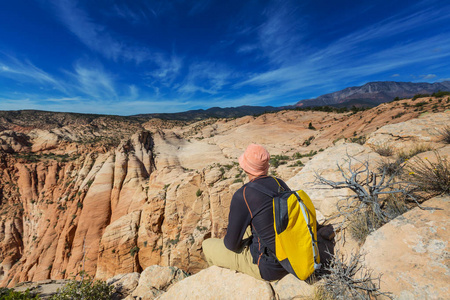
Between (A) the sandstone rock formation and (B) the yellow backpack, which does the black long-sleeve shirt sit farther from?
(A) the sandstone rock formation

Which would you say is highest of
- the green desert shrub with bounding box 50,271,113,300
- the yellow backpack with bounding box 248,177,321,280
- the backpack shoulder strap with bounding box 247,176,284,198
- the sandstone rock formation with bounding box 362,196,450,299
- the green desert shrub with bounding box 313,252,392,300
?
the backpack shoulder strap with bounding box 247,176,284,198

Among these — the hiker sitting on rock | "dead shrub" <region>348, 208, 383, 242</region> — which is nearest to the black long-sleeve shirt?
the hiker sitting on rock

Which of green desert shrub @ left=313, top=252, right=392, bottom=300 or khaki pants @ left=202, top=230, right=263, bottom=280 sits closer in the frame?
green desert shrub @ left=313, top=252, right=392, bottom=300

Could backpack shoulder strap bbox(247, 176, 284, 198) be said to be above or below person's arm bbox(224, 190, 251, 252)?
above

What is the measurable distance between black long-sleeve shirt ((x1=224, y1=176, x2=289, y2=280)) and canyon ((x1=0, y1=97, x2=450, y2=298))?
92.1 inches

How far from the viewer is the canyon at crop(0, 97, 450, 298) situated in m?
8.38

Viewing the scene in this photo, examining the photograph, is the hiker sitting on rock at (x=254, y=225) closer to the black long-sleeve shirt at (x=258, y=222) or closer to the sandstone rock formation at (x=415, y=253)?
the black long-sleeve shirt at (x=258, y=222)

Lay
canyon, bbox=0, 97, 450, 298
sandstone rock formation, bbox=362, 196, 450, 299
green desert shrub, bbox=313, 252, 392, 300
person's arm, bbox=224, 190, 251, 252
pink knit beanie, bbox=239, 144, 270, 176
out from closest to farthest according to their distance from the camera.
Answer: sandstone rock formation, bbox=362, 196, 450, 299, green desert shrub, bbox=313, 252, 392, 300, person's arm, bbox=224, 190, 251, 252, pink knit beanie, bbox=239, 144, 270, 176, canyon, bbox=0, 97, 450, 298

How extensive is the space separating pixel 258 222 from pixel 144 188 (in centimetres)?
1902

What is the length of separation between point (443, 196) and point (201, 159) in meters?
21.7

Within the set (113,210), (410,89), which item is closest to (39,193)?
(113,210)

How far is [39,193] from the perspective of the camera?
23.2m

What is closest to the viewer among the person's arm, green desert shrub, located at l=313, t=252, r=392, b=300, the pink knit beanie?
green desert shrub, located at l=313, t=252, r=392, b=300

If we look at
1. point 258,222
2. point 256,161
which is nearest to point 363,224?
point 258,222
